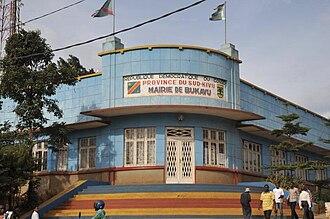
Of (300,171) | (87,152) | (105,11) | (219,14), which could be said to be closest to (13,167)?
(87,152)

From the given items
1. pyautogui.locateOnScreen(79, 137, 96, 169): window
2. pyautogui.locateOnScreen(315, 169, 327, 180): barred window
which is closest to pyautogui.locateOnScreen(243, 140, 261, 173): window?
pyautogui.locateOnScreen(79, 137, 96, 169): window

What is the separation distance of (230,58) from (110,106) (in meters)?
6.95

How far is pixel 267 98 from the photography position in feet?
99.7

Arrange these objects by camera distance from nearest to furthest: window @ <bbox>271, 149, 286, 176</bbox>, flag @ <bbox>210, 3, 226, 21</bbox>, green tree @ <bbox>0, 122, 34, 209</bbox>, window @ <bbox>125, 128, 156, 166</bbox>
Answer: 1. green tree @ <bbox>0, 122, 34, 209</bbox>
2. window @ <bbox>125, 128, 156, 166</bbox>
3. flag @ <bbox>210, 3, 226, 21</bbox>
4. window @ <bbox>271, 149, 286, 176</bbox>

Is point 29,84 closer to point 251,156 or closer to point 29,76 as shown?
point 29,76

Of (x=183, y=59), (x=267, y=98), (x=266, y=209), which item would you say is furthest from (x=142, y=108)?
(x=267, y=98)

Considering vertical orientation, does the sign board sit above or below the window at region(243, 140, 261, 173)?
above

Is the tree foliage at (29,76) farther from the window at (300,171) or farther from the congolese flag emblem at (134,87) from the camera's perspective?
Result: the window at (300,171)

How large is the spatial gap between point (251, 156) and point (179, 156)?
20.4ft

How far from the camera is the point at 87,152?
26078 millimetres

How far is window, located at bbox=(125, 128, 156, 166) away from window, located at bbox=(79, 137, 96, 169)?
8.28 ft

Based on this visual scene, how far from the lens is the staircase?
19.0m

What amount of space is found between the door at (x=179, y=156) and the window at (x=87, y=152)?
4.54 metres

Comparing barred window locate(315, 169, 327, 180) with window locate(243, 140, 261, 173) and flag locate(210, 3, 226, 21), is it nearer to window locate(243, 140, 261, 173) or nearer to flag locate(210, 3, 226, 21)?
window locate(243, 140, 261, 173)
